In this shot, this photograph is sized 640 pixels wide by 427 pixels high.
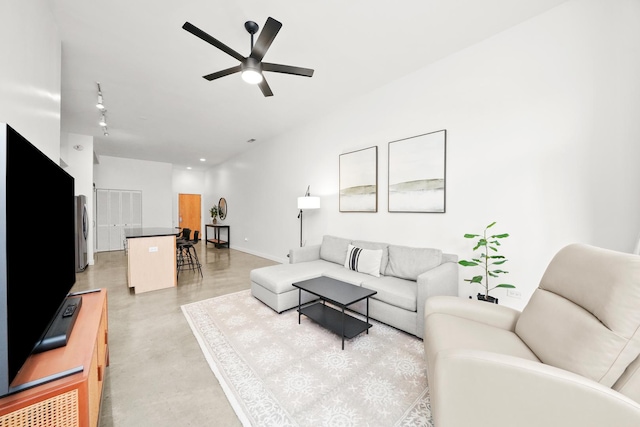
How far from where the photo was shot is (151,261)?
3779 mm

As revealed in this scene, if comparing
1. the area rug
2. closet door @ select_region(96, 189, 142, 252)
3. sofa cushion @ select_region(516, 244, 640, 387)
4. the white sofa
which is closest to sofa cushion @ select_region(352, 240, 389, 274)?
the white sofa

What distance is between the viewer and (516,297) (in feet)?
8.11

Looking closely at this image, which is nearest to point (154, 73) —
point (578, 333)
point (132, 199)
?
point (578, 333)

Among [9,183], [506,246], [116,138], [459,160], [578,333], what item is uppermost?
[116,138]

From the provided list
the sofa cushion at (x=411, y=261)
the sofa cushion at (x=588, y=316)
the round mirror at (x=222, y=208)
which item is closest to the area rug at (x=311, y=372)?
the sofa cushion at (x=411, y=261)

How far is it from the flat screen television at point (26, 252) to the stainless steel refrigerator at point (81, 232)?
440 centimetres

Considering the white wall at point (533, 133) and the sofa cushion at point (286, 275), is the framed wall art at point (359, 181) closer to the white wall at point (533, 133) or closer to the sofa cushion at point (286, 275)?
the white wall at point (533, 133)

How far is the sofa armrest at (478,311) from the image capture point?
66.3 inches

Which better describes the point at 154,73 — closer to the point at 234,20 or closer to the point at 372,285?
the point at 234,20

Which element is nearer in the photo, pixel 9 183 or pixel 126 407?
pixel 9 183

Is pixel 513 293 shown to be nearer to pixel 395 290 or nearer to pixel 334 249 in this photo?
pixel 395 290

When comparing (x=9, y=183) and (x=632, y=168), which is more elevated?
(x=632, y=168)

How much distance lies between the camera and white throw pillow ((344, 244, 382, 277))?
3.11 meters

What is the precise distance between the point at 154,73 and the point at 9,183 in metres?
3.15
